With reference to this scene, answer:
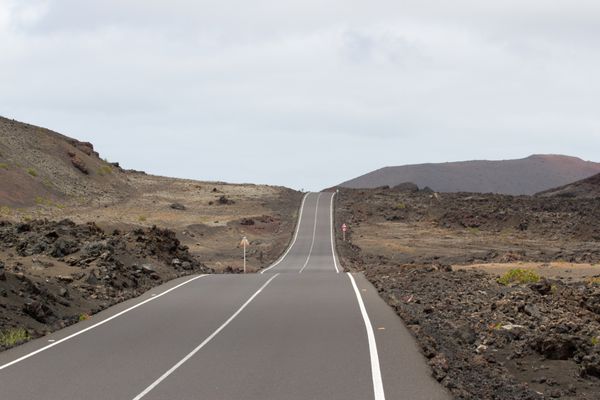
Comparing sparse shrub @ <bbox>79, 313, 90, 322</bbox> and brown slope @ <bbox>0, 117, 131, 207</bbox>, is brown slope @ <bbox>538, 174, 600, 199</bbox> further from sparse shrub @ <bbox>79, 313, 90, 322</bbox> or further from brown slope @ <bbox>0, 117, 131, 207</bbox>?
sparse shrub @ <bbox>79, 313, 90, 322</bbox>

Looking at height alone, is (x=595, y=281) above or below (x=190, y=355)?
below

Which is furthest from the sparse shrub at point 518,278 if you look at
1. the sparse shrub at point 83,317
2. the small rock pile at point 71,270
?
the sparse shrub at point 83,317

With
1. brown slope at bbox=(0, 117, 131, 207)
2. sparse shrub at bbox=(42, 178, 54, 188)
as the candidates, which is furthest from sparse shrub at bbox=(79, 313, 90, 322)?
sparse shrub at bbox=(42, 178, 54, 188)

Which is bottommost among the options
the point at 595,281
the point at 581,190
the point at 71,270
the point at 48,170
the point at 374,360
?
the point at 595,281

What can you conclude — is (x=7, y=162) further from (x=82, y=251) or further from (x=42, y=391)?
(x=42, y=391)

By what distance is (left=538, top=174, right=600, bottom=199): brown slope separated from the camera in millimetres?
134250

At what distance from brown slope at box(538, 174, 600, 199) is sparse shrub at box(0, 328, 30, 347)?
5021 inches

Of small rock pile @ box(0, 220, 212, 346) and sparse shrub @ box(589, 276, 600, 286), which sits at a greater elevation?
small rock pile @ box(0, 220, 212, 346)

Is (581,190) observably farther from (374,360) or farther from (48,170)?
(374,360)

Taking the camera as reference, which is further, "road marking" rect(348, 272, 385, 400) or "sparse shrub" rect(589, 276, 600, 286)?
"sparse shrub" rect(589, 276, 600, 286)

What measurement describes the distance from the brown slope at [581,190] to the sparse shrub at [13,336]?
12753 cm

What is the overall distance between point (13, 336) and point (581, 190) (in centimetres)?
13362

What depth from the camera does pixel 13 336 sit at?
17.5m

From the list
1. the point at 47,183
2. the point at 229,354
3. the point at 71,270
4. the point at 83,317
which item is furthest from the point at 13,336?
the point at 47,183
